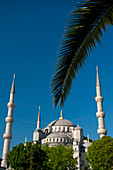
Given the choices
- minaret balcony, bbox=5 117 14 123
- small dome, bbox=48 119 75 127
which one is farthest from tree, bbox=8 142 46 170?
small dome, bbox=48 119 75 127

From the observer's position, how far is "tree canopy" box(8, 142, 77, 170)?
88.9 feet

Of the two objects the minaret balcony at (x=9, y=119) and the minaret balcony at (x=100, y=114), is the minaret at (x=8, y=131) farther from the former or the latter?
the minaret balcony at (x=100, y=114)

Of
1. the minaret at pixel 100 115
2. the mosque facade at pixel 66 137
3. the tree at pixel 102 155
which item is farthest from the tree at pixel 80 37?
the mosque facade at pixel 66 137

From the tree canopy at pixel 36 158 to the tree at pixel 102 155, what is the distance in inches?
129

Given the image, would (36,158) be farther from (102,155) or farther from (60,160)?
(102,155)

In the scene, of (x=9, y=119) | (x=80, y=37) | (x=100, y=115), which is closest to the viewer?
(x=80, y=37)

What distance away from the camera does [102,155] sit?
3038cm

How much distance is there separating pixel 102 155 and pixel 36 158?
30.7ft

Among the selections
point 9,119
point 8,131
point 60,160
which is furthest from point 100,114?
point 8,131

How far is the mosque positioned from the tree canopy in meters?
4.91

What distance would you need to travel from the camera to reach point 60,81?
3576 mm

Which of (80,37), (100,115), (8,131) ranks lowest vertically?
(80,37)

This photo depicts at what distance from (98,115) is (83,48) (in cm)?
3956

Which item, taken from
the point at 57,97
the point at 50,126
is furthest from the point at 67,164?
the point at 57,97
